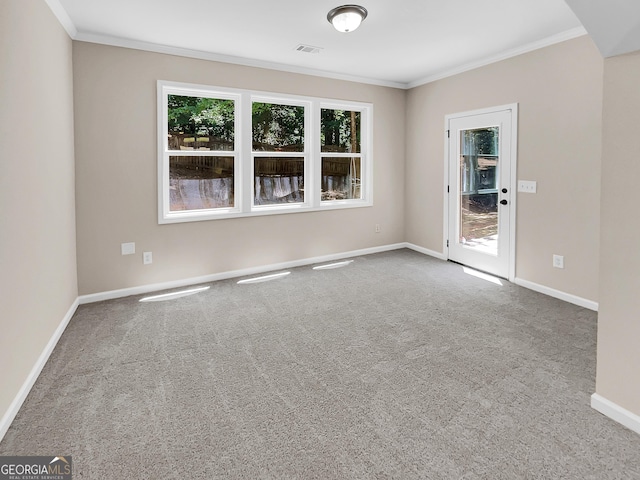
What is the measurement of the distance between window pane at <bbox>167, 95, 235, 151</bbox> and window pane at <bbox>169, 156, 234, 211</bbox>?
0.16 metres

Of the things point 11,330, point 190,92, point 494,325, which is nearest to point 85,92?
point 190,92

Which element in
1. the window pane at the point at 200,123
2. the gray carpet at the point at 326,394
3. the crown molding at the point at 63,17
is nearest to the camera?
the gray carpet at the point at 326,394

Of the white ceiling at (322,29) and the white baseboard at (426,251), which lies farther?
the white baseboard at (426,251)

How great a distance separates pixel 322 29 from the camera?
143 inches

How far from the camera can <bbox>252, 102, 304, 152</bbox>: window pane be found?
4926mm

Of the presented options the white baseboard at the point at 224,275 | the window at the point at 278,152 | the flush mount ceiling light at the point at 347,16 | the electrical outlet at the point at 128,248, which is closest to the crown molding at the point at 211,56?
the window at the point at 278,152

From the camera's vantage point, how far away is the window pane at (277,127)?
194 inches

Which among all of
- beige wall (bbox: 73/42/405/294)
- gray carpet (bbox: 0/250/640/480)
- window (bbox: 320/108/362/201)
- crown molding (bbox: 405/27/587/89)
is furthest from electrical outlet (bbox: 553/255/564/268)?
beige wall (bbox: 73/42/405/294)

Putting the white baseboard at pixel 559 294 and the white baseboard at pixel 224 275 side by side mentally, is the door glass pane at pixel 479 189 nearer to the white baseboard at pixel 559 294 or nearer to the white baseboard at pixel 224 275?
the white baseboard at pixel 559 294

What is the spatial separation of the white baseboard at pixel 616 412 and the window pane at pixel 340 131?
422 centimetres

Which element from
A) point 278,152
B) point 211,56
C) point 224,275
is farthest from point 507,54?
point 224,275

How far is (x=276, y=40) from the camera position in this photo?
393cm

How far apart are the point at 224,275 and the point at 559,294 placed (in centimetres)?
363

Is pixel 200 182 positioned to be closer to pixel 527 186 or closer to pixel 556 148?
pixel 527 186
